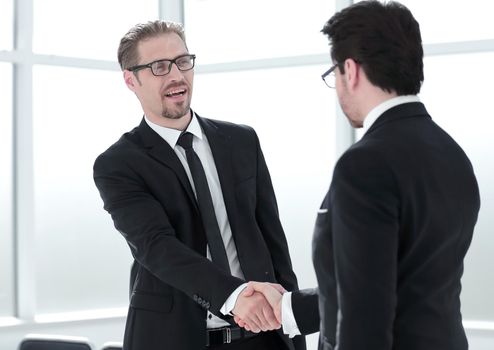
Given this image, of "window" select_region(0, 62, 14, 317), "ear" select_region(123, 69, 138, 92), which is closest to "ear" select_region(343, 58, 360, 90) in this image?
"ear" select_region(123, 69, 138, 92)

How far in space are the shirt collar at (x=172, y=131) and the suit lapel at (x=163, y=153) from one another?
0.02m

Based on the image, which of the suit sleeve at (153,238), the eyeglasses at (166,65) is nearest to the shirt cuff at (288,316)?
the suit sleeve at (153,238)

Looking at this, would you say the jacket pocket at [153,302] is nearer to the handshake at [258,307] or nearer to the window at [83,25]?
the handshake at [258,307]

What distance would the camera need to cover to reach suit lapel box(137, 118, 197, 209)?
266 centimetres

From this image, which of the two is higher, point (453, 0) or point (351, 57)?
point (453, 0)

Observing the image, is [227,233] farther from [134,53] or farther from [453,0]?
[453,0]

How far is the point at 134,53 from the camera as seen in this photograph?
9.40 feet

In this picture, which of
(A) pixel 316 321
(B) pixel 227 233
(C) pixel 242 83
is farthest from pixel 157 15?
(A) pixel 316 321

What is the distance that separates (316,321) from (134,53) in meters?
1.19

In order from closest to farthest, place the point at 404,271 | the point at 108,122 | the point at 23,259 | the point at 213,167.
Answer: the point at 404,271, the point at 213,167, the point at 23,259, the point at 108,122

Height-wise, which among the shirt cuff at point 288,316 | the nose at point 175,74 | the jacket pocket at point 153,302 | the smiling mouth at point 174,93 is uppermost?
the nose at point 175,74

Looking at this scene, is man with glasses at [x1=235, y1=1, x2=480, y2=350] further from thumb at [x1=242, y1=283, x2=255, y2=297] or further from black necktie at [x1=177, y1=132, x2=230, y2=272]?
black necktie at [x1=177, y1=132, x2=230, y2=272]

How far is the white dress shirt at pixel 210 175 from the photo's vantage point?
8.82ft

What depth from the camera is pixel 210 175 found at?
276 centimetres
